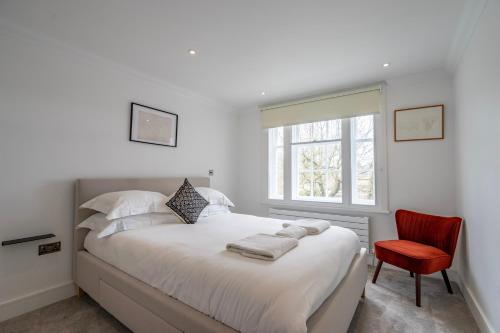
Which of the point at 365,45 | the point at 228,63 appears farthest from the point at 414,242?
the point at 228,63

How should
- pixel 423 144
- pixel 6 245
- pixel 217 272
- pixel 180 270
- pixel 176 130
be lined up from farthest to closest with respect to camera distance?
pixel 176 130
pixel 423 144
pixel 6 245
pixel 180 270
pixel 217 272

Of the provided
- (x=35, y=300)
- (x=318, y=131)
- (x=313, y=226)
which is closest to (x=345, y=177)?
(x=318, y=131)

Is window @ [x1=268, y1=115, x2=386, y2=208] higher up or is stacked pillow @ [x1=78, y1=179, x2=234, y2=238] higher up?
window @ [x1=268, y1=115, x2=386, y2=208]

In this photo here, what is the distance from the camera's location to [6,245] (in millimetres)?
1981

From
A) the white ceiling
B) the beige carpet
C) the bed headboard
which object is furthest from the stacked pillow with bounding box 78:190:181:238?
the white ceiling

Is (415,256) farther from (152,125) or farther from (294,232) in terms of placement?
(152,125)

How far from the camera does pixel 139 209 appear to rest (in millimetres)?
2299

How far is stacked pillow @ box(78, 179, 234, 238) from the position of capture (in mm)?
2135

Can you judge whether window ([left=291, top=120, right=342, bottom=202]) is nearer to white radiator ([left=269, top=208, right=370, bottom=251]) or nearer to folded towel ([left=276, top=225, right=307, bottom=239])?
white radiator ([left=269, top=208, right=370, bottom=251])

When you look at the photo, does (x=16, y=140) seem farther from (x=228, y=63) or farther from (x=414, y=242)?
(x=414, y=242)

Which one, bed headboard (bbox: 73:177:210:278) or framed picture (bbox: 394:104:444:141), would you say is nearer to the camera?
bed headboard (bbox: 73:177:210:278)

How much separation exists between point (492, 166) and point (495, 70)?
664mm

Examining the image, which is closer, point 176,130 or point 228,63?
point 228,63

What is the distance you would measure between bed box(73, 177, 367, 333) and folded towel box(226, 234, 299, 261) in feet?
0.16
